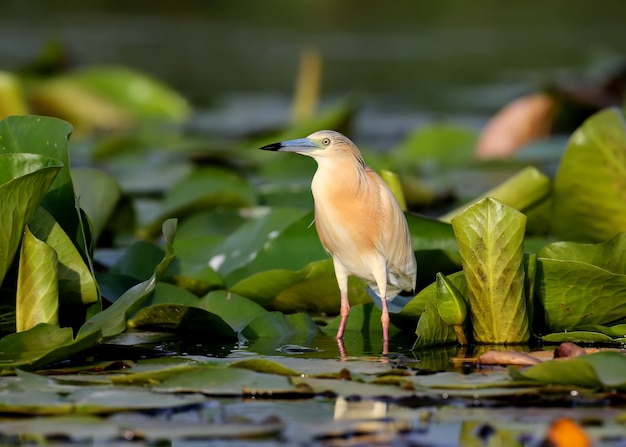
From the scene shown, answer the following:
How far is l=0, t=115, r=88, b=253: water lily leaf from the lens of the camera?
3283 millimetres

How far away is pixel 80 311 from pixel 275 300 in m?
0.68

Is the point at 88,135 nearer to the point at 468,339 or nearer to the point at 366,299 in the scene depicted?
the point at 366,299

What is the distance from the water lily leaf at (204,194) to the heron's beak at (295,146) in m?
2.04

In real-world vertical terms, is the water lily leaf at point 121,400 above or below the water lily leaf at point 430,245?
below

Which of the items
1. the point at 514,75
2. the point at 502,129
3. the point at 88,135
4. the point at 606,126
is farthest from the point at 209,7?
the point at 606,126

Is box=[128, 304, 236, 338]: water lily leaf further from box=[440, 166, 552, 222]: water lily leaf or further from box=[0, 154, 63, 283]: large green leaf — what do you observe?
box=[440, 166, 552, 222]: water lily leaf

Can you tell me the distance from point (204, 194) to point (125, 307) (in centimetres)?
223

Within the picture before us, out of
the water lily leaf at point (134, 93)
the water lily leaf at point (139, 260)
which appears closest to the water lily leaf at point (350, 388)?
the water lily leaf at point (139, 260)

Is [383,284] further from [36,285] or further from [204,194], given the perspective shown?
[204,194]

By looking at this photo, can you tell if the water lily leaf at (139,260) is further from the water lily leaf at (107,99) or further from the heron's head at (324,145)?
the water lily leaf at (107,99)

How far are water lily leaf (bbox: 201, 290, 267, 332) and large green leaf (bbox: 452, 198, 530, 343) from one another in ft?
2.31

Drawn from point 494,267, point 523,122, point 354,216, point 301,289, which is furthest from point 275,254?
point 523,122

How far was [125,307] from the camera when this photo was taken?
2.98m

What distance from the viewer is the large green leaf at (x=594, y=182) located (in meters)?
3.91
